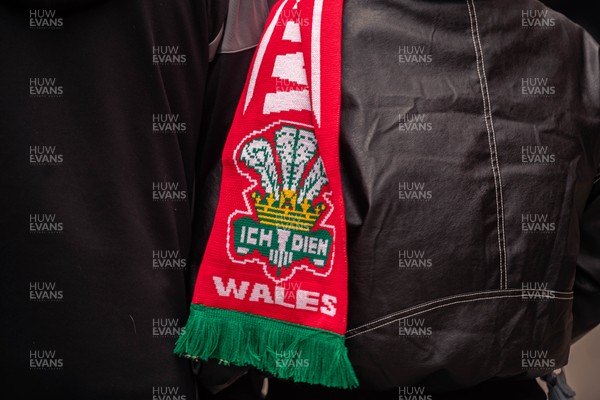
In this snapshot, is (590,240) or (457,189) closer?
(457,189)

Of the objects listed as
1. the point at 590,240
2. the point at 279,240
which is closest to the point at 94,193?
the point at 279,240

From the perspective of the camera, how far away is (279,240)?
1021mm

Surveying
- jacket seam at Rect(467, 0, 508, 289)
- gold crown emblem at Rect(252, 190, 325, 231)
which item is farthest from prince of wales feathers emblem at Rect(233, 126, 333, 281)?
jacket seam at Rect(467, 0, 508, 289)

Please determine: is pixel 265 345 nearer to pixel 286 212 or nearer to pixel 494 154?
pixel 286 212

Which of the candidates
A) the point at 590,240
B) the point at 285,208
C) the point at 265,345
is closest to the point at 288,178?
the point at 285,208

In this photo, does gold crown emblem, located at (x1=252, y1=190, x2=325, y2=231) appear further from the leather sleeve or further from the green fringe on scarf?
the leather sleeve

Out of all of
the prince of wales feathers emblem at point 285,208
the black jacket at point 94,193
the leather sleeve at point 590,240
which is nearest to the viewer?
the black jacket at point 94,193

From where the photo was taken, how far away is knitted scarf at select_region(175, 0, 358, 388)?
3.33 ft

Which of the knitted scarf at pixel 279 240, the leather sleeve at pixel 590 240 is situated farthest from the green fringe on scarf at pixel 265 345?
the leather sleeve at pixel 590 240

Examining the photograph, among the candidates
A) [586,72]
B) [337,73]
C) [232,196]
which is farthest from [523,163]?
[232,196]

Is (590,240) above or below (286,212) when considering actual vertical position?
below

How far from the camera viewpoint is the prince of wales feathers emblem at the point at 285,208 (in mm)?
1021

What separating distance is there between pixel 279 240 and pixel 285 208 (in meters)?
0.05

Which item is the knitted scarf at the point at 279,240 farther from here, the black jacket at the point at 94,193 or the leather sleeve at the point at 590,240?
the leather sleeve at the point at 590,240
